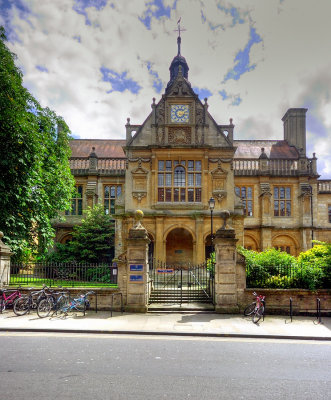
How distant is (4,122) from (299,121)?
29.9 meters

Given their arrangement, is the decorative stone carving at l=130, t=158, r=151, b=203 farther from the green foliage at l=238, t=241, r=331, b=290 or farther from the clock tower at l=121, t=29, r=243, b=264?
the green foliage at l=238, t=241, r=331, b=290

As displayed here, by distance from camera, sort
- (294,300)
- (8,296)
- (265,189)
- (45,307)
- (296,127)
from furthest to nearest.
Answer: (296,127)
(265,189)
(8,296)
(294,300)
(45,307)

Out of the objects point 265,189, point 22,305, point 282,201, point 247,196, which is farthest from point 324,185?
point 22,305

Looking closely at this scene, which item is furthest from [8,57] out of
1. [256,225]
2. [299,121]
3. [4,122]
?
[299,121]

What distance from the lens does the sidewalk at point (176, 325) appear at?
9703 millimetres

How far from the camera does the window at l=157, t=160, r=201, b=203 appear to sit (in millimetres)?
24188

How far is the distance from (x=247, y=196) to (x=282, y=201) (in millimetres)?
3185

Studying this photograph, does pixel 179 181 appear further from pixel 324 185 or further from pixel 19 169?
pixel 324 185

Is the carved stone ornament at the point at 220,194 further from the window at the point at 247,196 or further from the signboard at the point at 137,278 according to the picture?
the signboard at the point at 137,278

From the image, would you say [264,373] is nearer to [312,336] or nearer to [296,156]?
[312,336]

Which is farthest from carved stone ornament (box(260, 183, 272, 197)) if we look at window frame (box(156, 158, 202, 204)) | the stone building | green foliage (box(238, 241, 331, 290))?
green foliage (box(238, 241, 331, 290))

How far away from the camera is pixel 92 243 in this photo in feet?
82.6

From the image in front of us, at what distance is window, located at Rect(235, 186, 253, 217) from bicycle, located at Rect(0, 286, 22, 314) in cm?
2159

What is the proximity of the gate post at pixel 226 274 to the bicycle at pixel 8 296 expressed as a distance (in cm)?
768
